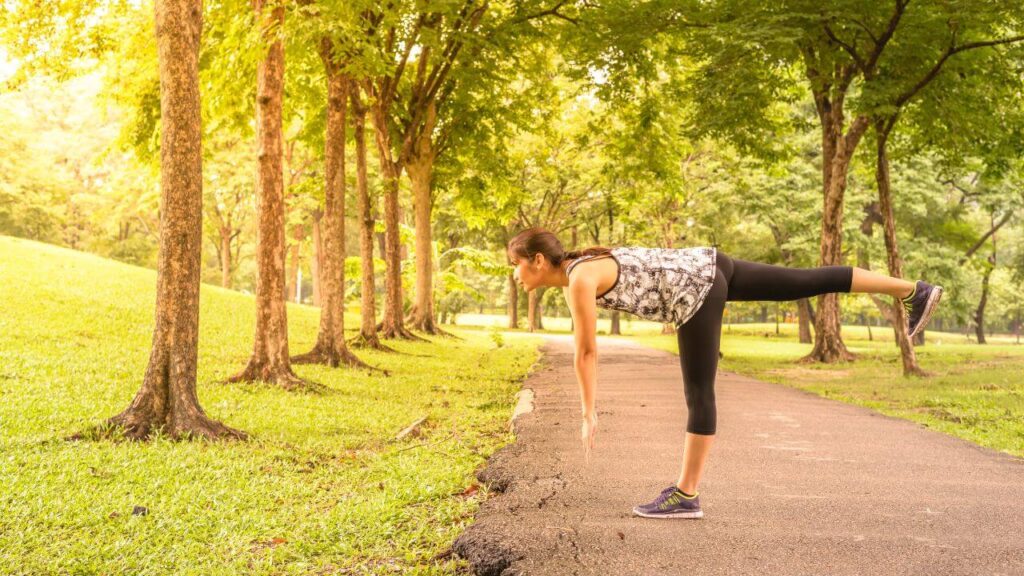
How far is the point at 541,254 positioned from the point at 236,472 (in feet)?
11.4

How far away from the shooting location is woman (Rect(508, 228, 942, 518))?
14.0 feet

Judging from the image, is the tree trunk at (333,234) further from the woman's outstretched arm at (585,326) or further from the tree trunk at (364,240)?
the woman's outstretched arm at (585,326)

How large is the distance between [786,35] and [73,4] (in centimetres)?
1265

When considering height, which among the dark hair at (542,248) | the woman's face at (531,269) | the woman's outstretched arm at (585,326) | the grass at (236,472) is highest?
the dark hair at (542,248)

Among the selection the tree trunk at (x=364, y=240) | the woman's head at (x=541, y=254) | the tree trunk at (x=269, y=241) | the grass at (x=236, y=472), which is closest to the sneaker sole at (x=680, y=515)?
the grass at (x=236, y=472)

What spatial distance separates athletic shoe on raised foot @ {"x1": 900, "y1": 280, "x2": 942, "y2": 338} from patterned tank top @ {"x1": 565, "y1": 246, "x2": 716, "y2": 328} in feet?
5.69

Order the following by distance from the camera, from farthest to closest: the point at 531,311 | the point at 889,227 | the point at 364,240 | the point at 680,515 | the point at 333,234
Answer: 1. the point at 531,311
2. the point at 364,240
3. the point at 889,227
4. the point at 333,234
5. the point at 680,515

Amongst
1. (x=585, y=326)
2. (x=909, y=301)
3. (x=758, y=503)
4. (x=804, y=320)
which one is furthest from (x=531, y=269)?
(x=804, y=320)

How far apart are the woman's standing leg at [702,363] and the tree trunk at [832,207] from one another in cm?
1636

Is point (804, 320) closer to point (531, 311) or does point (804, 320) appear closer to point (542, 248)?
point (531, 311)

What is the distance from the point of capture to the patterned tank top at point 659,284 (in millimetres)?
4297

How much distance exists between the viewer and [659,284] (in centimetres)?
432

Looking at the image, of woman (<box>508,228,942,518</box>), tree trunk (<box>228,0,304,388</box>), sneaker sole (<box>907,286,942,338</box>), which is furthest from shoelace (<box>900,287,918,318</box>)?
tree trunk (<box>228,0,304,388</box>)

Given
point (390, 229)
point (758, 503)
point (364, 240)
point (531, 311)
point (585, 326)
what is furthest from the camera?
point (531, 311)
